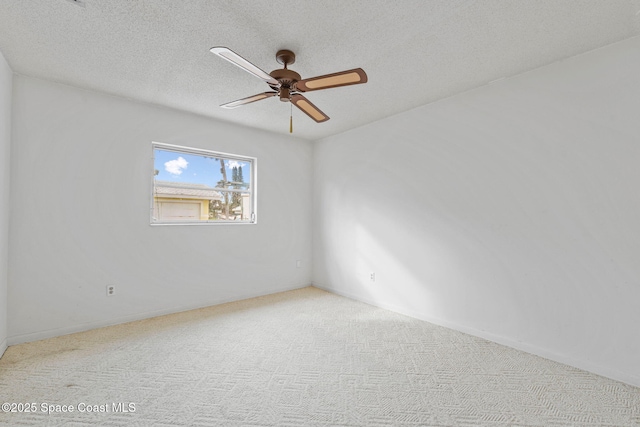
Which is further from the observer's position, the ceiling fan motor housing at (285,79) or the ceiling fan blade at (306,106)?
the ceiling fan blade at (306,106)

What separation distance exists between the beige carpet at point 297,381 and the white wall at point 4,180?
1.18 ft

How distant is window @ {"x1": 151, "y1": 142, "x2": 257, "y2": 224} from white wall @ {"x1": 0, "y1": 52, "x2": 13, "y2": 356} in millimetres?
1175

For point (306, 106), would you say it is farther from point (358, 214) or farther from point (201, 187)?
point (201, 187)

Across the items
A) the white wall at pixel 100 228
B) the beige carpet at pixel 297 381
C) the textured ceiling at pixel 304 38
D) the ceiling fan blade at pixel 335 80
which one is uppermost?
the textured ceiling at pixel 304 38

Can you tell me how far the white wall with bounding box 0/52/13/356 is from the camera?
2338mm

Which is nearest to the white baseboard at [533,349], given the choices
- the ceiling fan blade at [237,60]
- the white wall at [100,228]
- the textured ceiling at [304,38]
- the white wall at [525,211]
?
the white wall at [525,211]

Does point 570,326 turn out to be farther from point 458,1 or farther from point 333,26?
point 333,26

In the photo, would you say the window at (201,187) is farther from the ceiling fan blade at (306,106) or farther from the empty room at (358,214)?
the ceiling fan blade at (306,106)

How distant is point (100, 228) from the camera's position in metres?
3.00

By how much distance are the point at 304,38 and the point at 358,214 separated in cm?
249

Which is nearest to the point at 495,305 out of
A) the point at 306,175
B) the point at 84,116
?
the point at 306,175

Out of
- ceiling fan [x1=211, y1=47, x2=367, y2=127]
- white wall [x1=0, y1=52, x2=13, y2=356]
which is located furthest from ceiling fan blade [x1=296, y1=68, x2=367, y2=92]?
white wall [x1=0, y1=52, x2=13, y2=356]

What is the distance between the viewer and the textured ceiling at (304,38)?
1770mm

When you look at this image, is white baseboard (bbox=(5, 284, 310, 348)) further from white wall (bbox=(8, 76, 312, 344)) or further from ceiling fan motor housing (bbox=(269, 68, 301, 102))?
ceiling fan motor housing (bbox=(269, 68, 301, 102))
